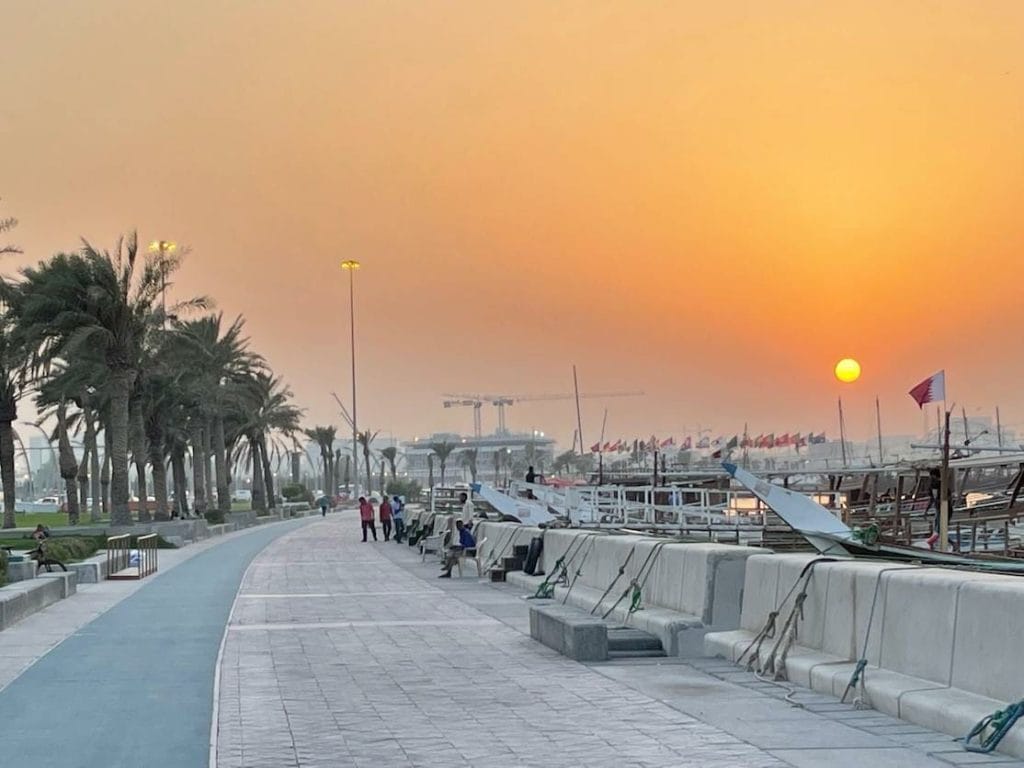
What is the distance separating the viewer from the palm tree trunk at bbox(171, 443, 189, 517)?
70106 millimetres

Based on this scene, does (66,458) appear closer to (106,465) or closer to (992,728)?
(106,465)

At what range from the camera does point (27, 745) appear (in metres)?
10.3

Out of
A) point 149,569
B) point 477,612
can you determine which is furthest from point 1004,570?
point 149,569

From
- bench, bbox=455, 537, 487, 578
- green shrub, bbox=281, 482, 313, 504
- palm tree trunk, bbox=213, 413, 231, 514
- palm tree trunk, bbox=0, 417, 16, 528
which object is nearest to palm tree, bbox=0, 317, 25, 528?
palm tree trunk, bbox=0, 417, 16, 528

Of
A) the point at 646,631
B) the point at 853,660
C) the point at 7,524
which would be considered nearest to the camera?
the point at 853,660

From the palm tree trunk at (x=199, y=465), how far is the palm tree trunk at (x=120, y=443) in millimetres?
21494

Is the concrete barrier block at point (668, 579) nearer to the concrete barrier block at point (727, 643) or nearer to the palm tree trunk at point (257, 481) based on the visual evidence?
the concrete barrier block at point (727, 643)

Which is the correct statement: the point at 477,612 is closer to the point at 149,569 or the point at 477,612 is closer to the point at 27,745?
the point at 27,745

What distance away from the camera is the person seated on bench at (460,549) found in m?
29.5

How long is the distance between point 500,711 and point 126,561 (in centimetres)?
2345

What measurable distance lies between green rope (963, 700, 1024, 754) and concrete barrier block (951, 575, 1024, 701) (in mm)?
253

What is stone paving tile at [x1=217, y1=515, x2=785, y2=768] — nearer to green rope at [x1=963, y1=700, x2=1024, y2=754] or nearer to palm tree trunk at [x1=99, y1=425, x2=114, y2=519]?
green rope at [x1=963, y1=700, x2=1024, y2=754]

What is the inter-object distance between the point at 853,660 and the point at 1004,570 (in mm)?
4982

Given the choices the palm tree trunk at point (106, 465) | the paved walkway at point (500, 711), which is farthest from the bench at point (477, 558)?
the palm tree trunk at point (106, 465)
